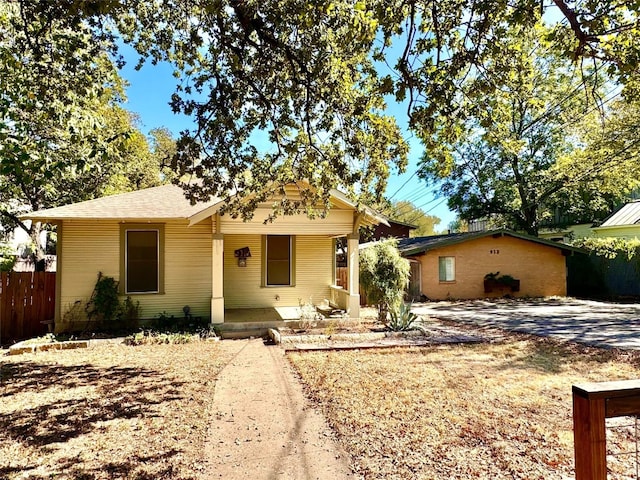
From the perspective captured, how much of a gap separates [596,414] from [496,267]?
19.0m

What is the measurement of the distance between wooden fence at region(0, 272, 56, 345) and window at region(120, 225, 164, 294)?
1.86 meters

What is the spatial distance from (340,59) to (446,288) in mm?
15212

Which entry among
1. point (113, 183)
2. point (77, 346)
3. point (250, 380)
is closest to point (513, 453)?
point (250, 380)

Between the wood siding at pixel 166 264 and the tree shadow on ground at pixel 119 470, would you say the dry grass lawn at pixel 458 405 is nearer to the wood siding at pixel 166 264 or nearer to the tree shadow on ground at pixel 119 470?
the tree shadow on ground at pixel 119 470

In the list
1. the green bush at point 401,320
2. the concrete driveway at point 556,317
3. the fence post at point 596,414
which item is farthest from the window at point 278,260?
the fence post at point 596,414

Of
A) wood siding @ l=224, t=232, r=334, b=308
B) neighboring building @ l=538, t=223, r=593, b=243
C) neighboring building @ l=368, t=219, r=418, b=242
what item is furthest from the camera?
neighboring building @ l=368, t=219, r=418, b=242

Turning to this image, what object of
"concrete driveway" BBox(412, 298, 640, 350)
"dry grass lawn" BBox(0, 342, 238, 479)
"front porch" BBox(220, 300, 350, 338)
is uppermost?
"front porch" BBox(220, 300, 350, 338)

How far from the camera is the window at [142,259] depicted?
10477 millimetres

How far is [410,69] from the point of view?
15.2 ft

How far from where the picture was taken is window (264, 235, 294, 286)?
12188 mm

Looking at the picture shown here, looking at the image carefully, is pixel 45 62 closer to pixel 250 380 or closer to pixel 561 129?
pixel 250 380

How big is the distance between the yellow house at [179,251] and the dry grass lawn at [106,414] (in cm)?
272

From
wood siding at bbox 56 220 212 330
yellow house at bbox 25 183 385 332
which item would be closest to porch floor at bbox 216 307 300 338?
yellow house at bbox 25 183 385 332

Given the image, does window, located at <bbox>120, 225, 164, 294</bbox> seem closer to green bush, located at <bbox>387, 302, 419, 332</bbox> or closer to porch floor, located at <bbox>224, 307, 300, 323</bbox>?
porch floor, located at <bbox>224, 307, 300, 323</bbox>
